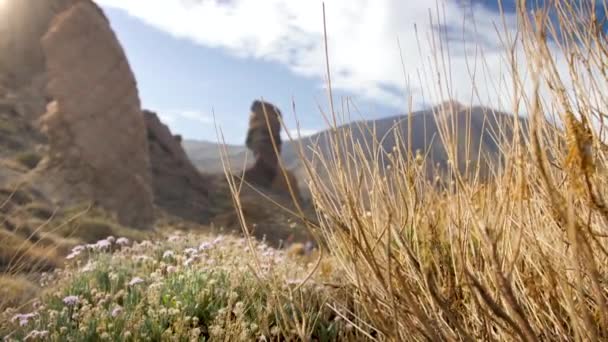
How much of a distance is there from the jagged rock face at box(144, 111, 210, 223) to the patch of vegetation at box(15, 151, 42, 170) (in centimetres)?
978

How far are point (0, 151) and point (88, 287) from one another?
21.9m

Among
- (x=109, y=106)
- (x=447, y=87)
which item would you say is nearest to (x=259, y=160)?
(x=109, y=106)

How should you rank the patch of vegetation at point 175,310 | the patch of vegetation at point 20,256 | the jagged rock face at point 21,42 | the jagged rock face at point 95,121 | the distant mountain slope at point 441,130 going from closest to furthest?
the distant mountain slope at point 441,130, the patch of vegetation at point 175,310, the patch of vegetation at point 20,256, the jagged rock face at point 95,121, the jagged rock face at point 21,42

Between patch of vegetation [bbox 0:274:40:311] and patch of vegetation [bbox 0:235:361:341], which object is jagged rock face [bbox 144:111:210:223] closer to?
patch of vegetation [bbox 0:274:40:311]

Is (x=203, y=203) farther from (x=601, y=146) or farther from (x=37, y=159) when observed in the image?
(x=601, y=146)

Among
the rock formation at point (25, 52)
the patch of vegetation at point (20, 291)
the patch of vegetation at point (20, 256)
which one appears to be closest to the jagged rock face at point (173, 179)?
the rock formation at point (25, 52)

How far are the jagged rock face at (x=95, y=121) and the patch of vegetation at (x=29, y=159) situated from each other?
1188 mm

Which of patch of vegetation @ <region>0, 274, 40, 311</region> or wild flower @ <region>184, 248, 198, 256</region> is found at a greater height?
wild flower @ <region>184, 248, 198, 256</region>

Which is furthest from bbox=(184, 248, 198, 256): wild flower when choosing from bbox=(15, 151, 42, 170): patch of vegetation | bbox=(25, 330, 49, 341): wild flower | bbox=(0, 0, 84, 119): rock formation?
bbox=(0, 0, 84, 119): rock formation

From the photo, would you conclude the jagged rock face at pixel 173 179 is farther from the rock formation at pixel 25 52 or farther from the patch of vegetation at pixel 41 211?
the patch of vegetation at pixel 41 211

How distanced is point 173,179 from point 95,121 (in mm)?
13643

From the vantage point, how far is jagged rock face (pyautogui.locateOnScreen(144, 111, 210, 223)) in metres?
33.8

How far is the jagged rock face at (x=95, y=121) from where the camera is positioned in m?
21.3

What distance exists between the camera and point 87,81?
939 inches
